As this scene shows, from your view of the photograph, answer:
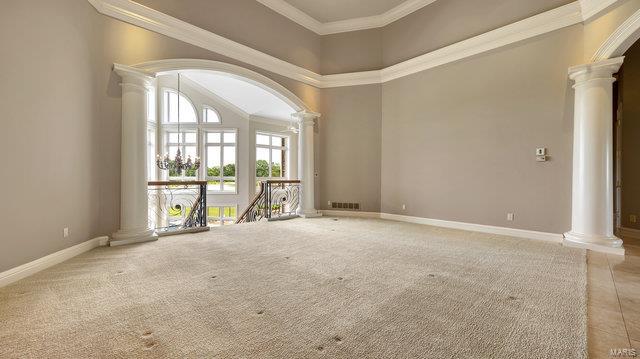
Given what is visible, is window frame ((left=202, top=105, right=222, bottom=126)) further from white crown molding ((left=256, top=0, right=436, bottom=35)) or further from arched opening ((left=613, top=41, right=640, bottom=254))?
arched opening ((left=613, top=41, right=640, bottom=254))

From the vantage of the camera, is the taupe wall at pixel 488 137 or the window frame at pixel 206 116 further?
the window frame at pixel 206 116

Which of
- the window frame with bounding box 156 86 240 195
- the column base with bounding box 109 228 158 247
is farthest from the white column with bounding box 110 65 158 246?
the window frame with bounding box 156 86 240 195

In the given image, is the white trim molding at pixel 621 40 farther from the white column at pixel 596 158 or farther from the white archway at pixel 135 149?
the white archway at pixel 135 149

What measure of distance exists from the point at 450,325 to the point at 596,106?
4.28m

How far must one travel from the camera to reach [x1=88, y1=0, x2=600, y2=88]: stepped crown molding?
4277 mm

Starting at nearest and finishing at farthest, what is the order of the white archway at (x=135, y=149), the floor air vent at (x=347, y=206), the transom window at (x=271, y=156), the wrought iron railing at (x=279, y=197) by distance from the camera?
the white archway at (x=135, y=149), the wrought iron railing at (x=279, y=197), the floor air vent at (x=347, y=206), the transom window at (x=271, y=156)

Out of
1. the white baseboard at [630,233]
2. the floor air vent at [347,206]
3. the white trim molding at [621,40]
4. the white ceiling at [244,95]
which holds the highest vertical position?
the white ceiling at [244,95]

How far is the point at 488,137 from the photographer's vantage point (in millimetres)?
5180

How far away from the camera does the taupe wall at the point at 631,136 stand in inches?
197

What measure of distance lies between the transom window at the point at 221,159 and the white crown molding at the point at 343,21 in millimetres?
6104

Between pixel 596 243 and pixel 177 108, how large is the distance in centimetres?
1283

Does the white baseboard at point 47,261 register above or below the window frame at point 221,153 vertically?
below

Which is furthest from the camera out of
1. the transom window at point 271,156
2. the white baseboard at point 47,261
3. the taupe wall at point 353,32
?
the transom window at point 271,156

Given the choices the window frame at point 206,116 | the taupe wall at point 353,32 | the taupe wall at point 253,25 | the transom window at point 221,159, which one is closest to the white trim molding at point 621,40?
the taupe wall at point 353,32
